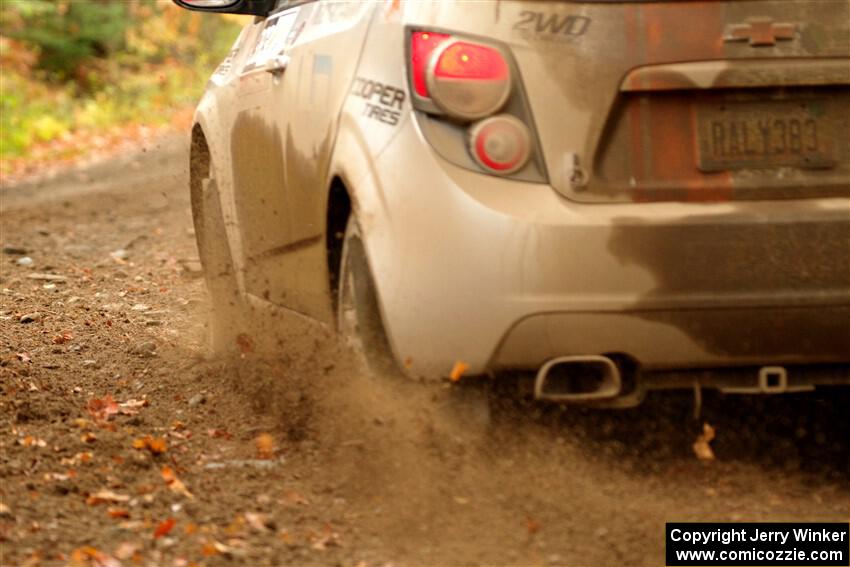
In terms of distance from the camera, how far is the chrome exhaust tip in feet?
13.9

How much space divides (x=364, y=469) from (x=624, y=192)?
46.1 inches

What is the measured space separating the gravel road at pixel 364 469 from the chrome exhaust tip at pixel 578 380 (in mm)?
243

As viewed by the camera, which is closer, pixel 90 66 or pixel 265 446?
pixel 265 446

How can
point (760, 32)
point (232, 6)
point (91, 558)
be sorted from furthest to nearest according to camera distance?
point (232, 6) → point (760, 32) → point (91, 558)

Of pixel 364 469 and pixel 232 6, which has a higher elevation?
pixel 232 6

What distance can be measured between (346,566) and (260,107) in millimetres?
2126

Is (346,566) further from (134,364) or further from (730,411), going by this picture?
(134,364)

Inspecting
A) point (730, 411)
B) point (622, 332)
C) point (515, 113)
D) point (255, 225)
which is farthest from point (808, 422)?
point (255, 225)

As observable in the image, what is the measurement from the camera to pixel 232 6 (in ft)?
19.3

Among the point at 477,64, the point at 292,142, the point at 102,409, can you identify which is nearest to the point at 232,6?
the point at 292,142

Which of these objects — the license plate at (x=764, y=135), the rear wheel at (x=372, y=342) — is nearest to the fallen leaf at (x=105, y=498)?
the rear wheel at (x=372, y=342)

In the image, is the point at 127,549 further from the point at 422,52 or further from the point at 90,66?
the point at 90,66

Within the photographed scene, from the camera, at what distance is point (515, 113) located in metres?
4.20

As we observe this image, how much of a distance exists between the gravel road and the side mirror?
1283mm
